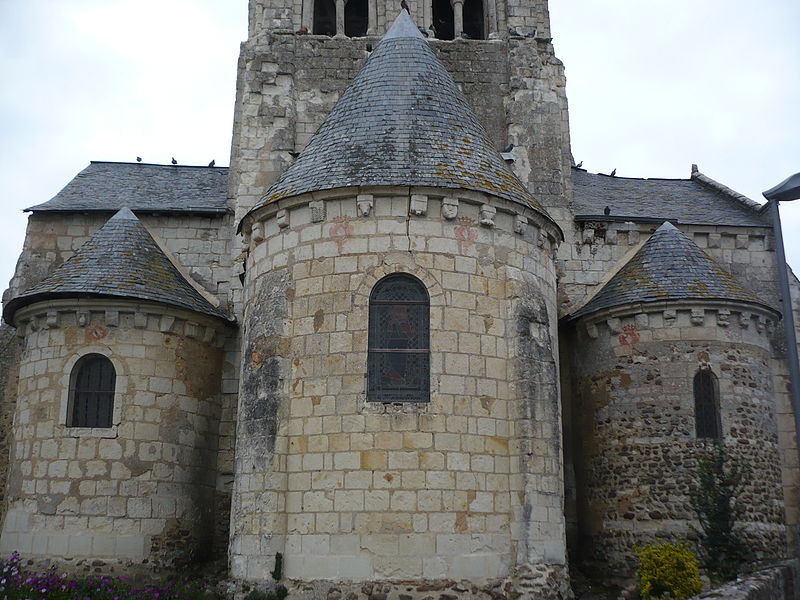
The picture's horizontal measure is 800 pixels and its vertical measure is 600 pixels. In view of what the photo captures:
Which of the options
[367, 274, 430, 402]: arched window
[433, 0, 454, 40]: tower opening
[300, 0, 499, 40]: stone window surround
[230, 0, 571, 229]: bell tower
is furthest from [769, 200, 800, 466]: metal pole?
[433, 0, 454, 40]: tower opening

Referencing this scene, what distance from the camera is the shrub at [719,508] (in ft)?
47.2

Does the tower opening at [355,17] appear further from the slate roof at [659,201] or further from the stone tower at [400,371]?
the stone tower at [400,371]

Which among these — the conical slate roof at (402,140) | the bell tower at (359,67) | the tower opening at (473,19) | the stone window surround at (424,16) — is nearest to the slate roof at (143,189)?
the bell tower at (359,67)

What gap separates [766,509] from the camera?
15.2 m

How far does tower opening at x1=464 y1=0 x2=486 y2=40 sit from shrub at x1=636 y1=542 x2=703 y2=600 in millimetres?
13117

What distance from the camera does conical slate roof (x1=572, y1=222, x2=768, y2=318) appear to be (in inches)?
623

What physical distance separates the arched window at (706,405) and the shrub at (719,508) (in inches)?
11.4

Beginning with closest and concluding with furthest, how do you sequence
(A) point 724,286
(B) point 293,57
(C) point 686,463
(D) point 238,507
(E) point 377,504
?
(E) point 377,504
(D) point 238,507
(C) point 686,463
(A) point 724,286
(B) point 293,57

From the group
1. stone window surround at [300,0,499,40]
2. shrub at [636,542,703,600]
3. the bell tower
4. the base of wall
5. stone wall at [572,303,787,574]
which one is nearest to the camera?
the base of wall

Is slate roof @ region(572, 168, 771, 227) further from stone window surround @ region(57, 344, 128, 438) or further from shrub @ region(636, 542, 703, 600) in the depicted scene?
stone window surround @ region(57, 344, 128, 438)

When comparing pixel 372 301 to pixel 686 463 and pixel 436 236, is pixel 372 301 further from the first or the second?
pixel 686 463

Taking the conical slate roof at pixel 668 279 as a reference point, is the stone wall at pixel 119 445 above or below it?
below

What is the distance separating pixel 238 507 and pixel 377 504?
85.8 inches

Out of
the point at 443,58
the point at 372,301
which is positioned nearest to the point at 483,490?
the point at 372,301
